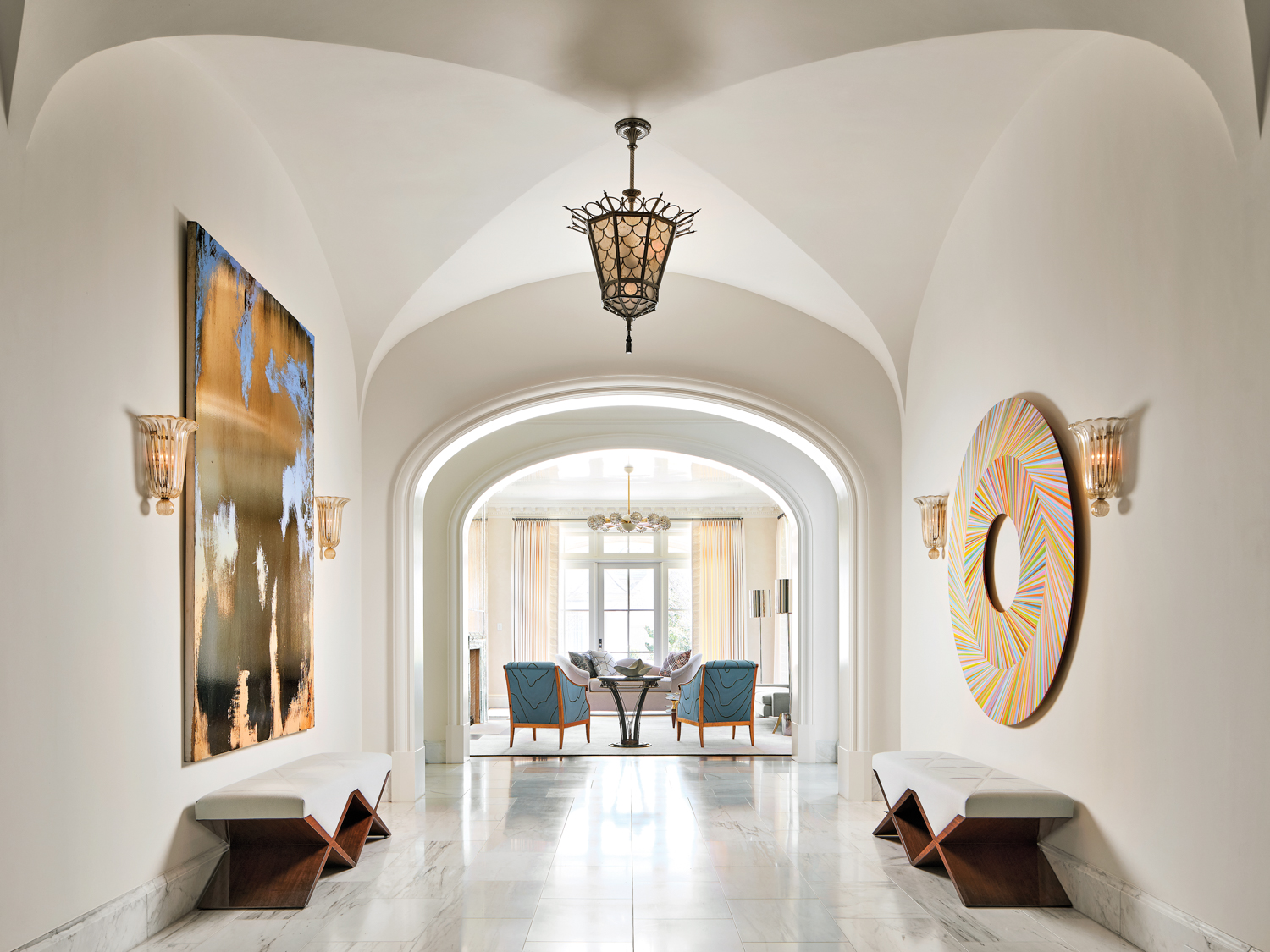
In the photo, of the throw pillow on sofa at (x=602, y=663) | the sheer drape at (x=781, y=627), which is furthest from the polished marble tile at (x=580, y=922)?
the sheer drape at (x=781, y=627)

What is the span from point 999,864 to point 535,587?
1234 centimetres

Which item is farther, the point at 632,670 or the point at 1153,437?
the point at 632,670

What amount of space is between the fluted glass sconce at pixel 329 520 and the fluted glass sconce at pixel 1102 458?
396 cm

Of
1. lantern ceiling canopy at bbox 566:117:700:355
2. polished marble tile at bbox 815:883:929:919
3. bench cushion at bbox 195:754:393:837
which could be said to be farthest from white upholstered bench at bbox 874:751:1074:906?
bench cushion at bbox 195:754:393:837

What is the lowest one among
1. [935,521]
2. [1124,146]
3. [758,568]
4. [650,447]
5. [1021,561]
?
[758,568]

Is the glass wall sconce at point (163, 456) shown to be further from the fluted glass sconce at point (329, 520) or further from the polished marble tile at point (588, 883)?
the polished marble tile at point (588, 883)

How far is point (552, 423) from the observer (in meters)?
9.23

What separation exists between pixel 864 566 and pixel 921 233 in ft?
7.80

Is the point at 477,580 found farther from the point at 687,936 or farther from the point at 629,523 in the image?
the point at 687,936

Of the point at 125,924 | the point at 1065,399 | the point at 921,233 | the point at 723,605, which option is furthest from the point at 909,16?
the point at 723,605

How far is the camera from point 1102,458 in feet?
12.4

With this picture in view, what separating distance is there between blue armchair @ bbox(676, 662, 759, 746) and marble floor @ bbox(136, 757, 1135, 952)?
296 cm

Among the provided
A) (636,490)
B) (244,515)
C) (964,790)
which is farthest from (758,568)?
(244,515)

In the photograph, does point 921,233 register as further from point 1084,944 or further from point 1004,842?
point 1084,944
